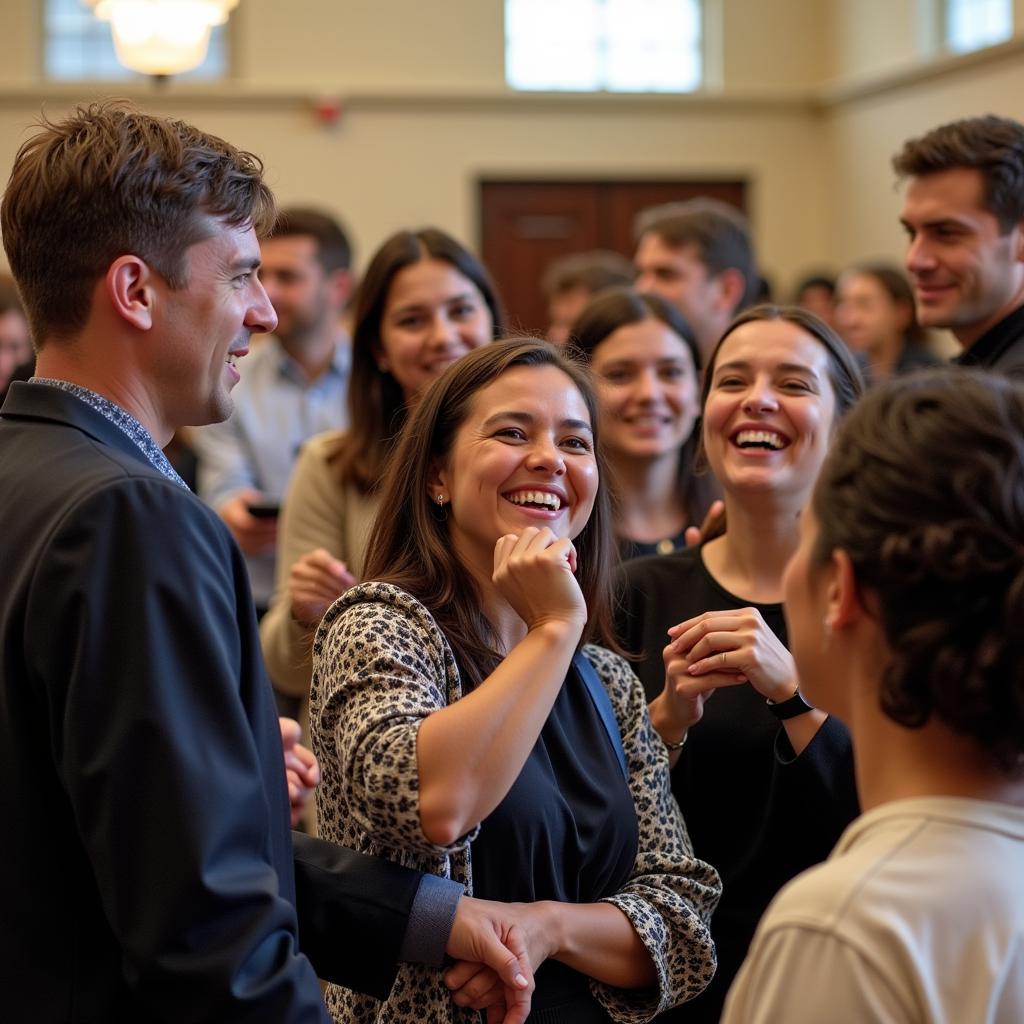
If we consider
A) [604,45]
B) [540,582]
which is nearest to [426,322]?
[540,582]

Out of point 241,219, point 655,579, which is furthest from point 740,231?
point 241,219

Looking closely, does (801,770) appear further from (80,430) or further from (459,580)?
(80,430)

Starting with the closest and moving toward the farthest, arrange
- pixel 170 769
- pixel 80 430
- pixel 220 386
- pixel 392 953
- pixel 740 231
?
1. pixel 170 769
2. pixel 80 430
3. pixel 220 386
4. pixel 392 953
5. pixel 740 231

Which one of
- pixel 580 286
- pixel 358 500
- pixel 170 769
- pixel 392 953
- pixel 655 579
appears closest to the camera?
pixel 170 769

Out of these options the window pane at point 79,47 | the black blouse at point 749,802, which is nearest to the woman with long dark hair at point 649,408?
the black blouse at point 749,802

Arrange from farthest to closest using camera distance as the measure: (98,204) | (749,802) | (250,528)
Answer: (250,528)
(749,802)
(98,204)

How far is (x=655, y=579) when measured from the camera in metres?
2.49

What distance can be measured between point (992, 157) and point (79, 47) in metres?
7.98

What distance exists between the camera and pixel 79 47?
32.1 ft

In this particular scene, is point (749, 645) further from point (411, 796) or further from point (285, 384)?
point (285, 384)

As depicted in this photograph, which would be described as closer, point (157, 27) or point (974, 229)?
point (974, 229)

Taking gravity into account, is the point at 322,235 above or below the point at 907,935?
above

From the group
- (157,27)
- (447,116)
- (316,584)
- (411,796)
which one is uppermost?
(447,116)

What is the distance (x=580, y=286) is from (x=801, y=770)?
3930 mm
